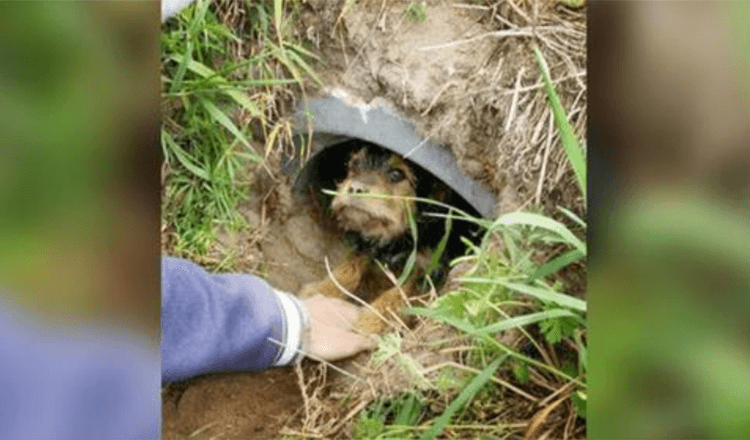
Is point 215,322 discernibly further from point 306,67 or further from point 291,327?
point 306,67

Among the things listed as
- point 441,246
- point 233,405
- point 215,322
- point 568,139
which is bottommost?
point 233,405

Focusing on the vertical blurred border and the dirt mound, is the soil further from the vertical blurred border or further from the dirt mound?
the vertical blurred border

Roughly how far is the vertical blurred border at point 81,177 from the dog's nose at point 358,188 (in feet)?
0.78

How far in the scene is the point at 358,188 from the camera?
146 centimetres

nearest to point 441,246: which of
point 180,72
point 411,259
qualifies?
point 411,259

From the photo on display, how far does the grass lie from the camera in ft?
4.71

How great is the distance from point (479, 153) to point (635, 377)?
0.36 metres

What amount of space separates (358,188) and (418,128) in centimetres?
11

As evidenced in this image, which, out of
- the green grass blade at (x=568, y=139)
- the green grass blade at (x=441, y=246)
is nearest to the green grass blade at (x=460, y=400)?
the green grass blade at (x=441, y=246)

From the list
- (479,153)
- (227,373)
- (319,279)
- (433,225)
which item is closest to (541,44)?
(479,153)

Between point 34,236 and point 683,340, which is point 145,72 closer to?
point 34,236

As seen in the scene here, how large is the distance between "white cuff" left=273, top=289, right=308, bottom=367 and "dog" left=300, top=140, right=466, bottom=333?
0.07ft

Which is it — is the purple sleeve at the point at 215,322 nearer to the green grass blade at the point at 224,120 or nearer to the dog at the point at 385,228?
the dog at the point at 385,228

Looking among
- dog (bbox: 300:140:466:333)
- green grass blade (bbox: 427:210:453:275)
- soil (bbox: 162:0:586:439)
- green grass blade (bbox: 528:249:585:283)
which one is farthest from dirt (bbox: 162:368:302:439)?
green grass blade (bbox: 528:249:585:283)
